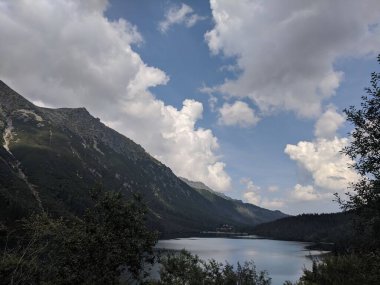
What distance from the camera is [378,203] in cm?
2838

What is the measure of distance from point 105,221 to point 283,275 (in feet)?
526

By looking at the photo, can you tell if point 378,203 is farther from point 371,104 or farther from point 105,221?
point 105,221

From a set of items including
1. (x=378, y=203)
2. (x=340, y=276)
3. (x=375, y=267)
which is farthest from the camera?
(x=340, y=276)

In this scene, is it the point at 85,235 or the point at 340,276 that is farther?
the point at 340,276

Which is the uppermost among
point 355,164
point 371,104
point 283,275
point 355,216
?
point 371,104

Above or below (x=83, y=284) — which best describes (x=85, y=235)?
above

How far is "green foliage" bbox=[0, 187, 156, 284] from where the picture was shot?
33.9 meters

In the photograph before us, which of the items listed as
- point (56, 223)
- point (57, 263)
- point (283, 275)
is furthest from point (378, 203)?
point (283, 275)

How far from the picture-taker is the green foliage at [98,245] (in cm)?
3394

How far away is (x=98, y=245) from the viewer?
112 ft

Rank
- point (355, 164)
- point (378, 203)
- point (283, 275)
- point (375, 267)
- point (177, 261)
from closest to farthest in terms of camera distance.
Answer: point (375, 267)
point (378, 203)
point (355, 164)
point (177, 261)
point (283, 275)

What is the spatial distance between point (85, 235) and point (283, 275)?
163m

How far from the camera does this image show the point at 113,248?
34.7 meters

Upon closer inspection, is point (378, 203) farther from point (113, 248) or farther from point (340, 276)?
point (340, 276)
